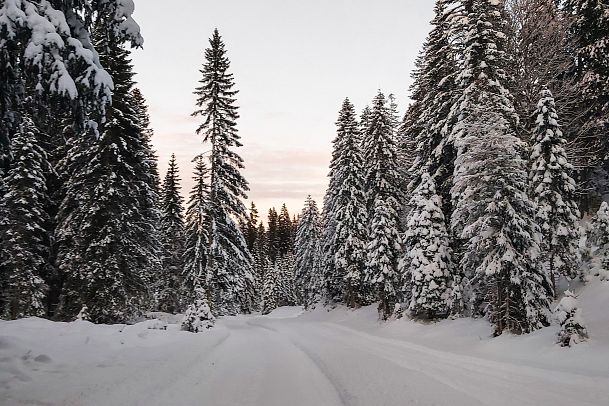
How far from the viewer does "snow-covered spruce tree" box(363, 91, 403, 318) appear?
29031 mm

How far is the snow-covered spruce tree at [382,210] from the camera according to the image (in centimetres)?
2903

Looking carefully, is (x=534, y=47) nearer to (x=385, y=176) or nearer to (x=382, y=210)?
(x=385, y=176)

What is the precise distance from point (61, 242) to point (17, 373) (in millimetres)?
17229

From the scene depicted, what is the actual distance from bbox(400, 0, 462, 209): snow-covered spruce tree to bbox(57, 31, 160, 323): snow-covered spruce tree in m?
16.3

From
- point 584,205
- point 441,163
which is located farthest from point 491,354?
point 584,205

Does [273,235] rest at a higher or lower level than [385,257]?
higher

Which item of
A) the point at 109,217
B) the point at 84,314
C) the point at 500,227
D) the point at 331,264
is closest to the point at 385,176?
the point at 331,264

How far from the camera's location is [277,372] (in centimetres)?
1098

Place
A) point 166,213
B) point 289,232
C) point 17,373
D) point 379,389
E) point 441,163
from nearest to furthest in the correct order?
point 17,373 → point 379,389 → point 441,163 → point 166,213 → point 289,232

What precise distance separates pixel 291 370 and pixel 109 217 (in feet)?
47.2

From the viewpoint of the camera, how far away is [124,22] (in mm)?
8438

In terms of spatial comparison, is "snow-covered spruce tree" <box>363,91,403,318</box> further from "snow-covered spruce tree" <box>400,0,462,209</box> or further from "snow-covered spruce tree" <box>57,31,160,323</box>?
"snow-covered spruce tree" <box>57,31,160,323</box>

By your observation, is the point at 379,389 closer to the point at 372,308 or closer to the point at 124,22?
the point at 124,22

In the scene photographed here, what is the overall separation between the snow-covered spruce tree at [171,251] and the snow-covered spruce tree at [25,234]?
19.3 m
